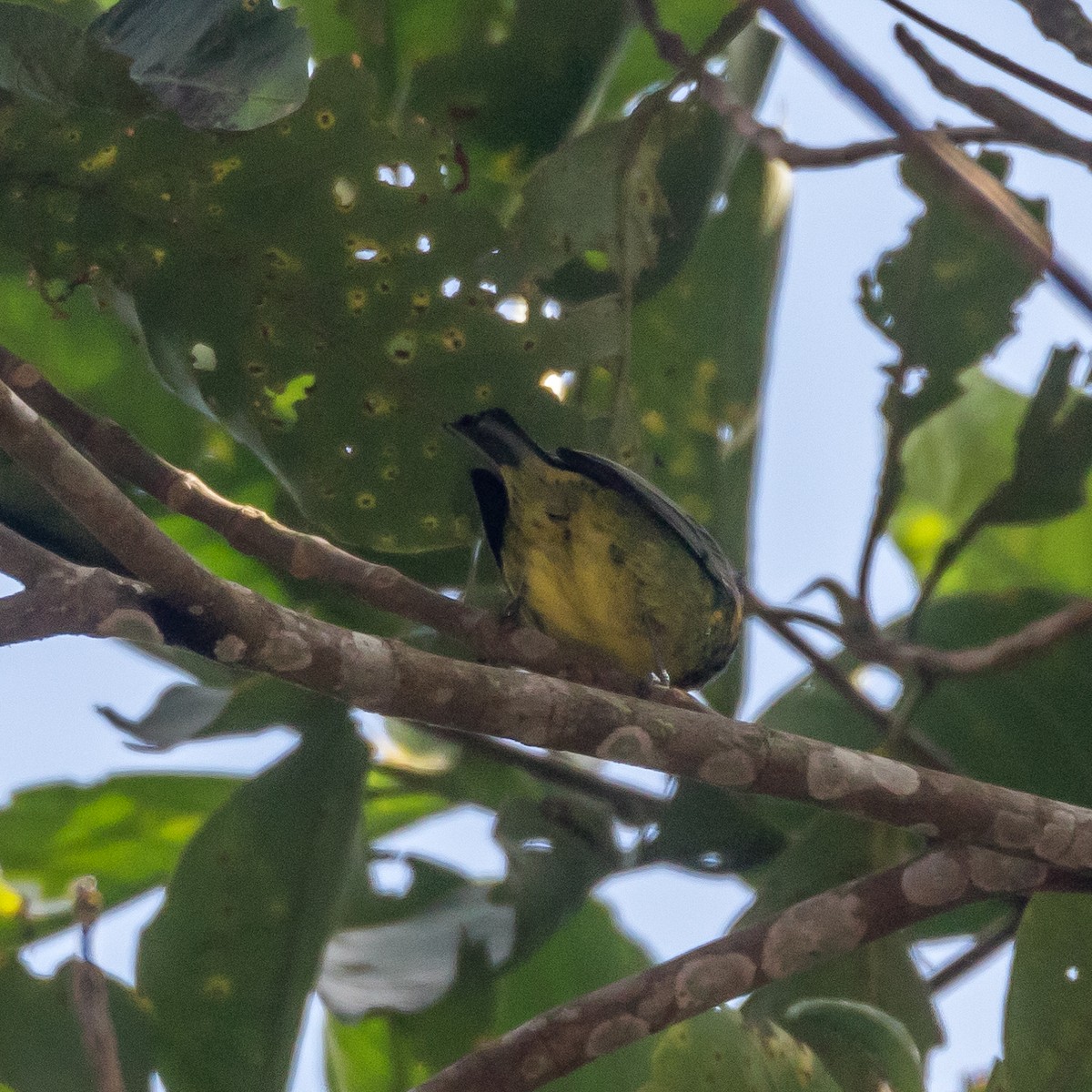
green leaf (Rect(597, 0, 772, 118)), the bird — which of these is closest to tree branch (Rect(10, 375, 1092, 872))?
the bird

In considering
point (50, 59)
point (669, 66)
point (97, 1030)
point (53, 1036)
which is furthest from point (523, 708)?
point (669, 66)

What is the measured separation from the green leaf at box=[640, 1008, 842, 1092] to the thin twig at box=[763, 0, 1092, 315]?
3.23 ft

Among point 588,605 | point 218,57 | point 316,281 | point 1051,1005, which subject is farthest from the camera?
point 588,605

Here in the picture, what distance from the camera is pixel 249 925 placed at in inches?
86.3

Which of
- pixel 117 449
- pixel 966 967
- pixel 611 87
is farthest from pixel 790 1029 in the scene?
pixel 611 87

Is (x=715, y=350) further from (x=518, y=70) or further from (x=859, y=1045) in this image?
(x=859, y=1045)

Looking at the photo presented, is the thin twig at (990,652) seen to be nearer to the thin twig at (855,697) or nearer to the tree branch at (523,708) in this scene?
the thin twig at (855,697)

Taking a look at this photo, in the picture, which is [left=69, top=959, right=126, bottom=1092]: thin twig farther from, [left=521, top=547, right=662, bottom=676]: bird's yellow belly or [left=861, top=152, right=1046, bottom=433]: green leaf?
[left=861, top=152, right=1046, bottom=433]: green leaf

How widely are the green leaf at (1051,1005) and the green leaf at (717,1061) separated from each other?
1.09 ft

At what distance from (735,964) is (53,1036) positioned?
1.08 metres

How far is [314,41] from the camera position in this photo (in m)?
2.70

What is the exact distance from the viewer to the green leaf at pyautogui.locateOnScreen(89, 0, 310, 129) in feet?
5.66

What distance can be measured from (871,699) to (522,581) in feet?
2.41

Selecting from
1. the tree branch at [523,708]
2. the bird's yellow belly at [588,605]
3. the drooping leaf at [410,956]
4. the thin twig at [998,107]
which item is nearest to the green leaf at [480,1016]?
the drooping leaf at [410,956]
